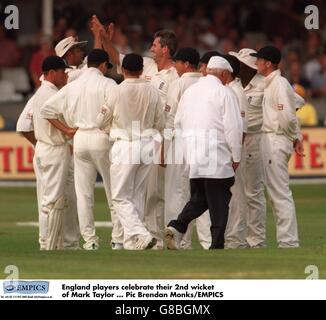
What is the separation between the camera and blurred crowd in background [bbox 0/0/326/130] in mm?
32469

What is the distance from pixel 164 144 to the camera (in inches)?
761

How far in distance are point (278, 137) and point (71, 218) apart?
269cm

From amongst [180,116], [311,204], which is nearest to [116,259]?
[180,116]

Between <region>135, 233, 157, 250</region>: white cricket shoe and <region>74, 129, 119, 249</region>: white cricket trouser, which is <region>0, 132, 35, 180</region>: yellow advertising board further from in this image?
<region>135, 233, 157, 250</region>: white cricket shoe

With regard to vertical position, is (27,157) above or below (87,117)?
below

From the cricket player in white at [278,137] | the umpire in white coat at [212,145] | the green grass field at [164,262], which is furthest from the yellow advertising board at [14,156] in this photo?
the umpire in white coat at [212,145]

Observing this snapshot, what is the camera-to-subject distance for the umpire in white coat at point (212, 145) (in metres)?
18.2

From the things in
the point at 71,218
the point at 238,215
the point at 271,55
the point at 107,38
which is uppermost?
the point at 107,38

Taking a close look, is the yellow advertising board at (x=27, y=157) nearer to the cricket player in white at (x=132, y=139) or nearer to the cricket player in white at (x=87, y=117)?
the cricket player in white at (x=87, y=117)

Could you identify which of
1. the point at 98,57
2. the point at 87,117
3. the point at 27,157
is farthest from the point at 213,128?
the point at 27,157

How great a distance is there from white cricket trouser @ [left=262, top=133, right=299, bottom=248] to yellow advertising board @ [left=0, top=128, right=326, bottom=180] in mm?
9855

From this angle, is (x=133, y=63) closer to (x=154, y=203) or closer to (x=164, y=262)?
(x=154, y=203)

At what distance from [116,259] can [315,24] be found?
6.56m

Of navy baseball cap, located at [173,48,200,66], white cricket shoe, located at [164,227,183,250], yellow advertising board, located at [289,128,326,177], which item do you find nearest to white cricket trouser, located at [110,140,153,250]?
white cricket shoe, located at [164,227,183,250]
